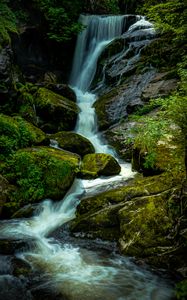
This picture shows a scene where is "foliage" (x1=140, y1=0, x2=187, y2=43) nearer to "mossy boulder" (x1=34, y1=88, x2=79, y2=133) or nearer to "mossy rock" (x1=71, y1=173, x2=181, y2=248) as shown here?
"mossy rock" (x1=71, y1=173, x2=181, y2=248)

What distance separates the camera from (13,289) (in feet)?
17.4

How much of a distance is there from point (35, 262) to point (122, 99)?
364 inches

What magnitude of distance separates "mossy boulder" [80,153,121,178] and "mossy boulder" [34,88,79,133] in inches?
126

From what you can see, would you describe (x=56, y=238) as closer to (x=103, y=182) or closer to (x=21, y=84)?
(x=103, y=182)

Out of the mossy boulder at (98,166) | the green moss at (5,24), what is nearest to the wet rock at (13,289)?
the mossy boulder at (98,166)

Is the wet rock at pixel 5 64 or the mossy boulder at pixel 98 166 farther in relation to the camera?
the wet rock at pixel 5 64

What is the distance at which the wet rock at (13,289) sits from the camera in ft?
16.7

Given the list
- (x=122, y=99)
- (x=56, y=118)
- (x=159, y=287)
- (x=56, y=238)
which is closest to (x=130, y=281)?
(x=159, y=287)

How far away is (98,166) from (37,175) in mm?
1907

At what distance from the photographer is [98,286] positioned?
5.45 m

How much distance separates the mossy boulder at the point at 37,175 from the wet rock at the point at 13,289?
2.70 metres

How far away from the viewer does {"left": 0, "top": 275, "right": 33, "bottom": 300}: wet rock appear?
510cm

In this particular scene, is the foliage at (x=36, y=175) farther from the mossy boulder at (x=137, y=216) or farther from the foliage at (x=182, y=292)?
the foliage at (x=182, y=292)

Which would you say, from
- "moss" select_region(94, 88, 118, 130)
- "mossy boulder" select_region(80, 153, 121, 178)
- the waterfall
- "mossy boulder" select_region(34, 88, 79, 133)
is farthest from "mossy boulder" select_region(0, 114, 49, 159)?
the waterfall
